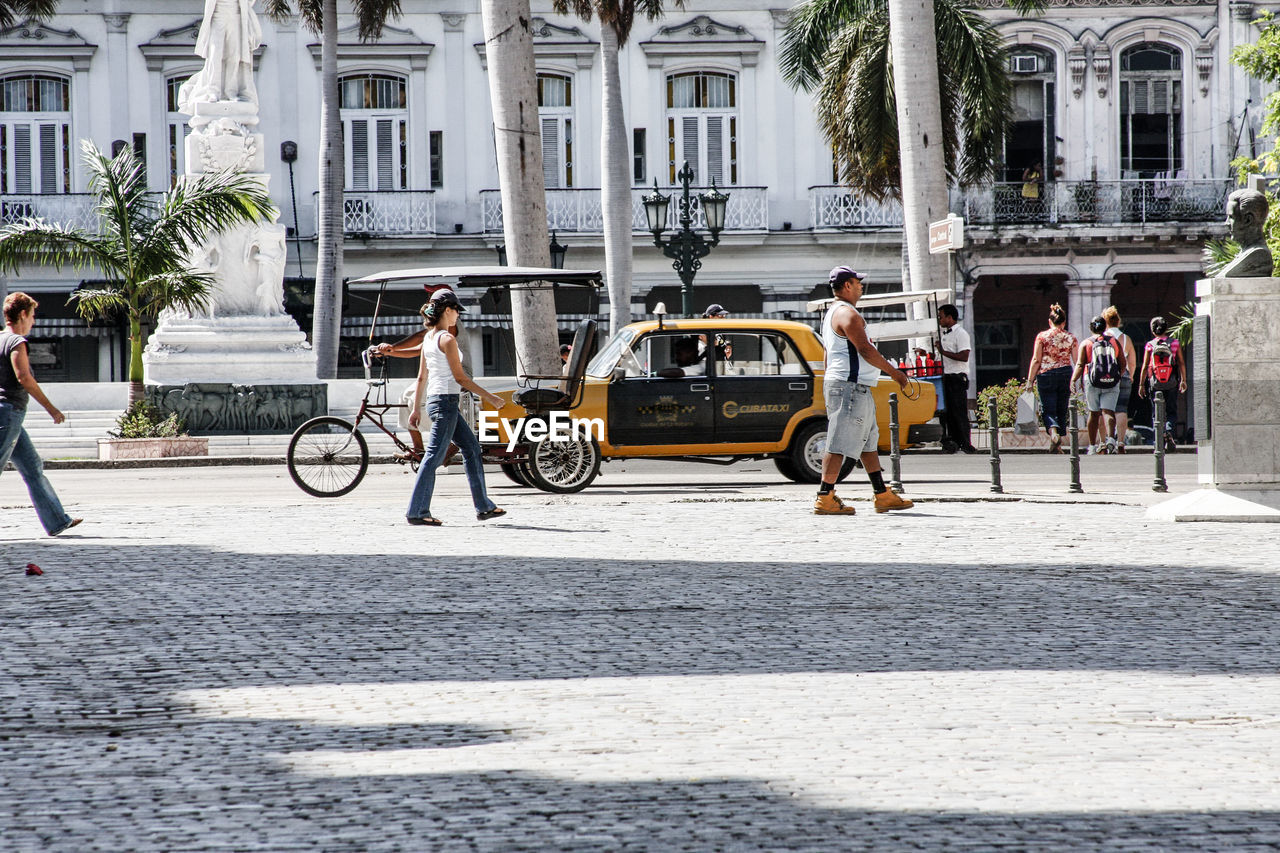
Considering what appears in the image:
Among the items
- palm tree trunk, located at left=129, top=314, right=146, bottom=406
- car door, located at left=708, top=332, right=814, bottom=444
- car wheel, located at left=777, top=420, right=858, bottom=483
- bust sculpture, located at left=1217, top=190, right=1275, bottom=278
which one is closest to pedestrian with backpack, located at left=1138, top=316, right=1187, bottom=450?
car wheel, located at left=777, top=420, right=858, bottom=483

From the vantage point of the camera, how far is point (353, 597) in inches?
311

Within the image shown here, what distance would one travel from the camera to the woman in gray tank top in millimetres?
10109

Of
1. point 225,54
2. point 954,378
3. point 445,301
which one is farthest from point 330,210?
point 445,301

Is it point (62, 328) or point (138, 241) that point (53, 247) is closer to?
point (138, 241)

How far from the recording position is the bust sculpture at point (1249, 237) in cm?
1190

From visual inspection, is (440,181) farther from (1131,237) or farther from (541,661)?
(541,661)

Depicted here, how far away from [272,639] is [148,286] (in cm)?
1699

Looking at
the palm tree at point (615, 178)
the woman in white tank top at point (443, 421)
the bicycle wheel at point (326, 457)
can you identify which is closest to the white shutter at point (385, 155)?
the palm tree at point (615, 178)

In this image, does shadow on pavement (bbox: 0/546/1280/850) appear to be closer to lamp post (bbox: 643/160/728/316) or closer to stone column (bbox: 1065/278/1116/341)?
lamp post (bbox: 643/160/728/316)

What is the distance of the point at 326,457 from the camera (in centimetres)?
1462

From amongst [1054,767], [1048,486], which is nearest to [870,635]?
[1054,767]

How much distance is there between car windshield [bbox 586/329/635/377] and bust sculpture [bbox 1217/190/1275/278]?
5700mm

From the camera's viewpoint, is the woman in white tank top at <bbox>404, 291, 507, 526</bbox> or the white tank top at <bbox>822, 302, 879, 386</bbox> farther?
the white tank top at <bbox>822, 302, 879, 386</bbox>

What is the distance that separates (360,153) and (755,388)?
24.4m
